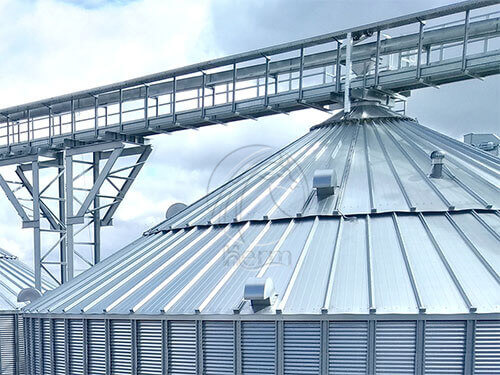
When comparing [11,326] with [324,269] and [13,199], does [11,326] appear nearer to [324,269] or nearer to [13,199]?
[13,199]

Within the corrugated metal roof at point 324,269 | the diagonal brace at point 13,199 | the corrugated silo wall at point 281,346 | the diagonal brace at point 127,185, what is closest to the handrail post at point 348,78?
the corrugated metal roof at point 324,269

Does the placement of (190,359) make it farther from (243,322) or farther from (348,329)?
(348,329)

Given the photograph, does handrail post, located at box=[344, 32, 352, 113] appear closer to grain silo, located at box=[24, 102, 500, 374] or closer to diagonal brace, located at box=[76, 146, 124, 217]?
grain silo, located at box=[24, 102, 500, 374]

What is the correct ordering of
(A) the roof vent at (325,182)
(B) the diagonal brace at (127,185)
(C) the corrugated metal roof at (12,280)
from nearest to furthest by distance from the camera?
(A) the roof vent at (325,182) < (C) the corrugated metal roof at (12,280) < (B) the diagonal brace at (127,185)

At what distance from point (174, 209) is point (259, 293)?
1152cm

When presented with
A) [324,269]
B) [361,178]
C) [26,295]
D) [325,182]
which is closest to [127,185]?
[26,295]

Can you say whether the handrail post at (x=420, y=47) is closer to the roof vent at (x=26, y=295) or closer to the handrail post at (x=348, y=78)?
the handrail post at (x=348, y=78)

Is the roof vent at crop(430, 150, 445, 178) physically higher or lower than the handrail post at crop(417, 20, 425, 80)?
lower

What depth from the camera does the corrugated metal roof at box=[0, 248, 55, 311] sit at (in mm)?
30767

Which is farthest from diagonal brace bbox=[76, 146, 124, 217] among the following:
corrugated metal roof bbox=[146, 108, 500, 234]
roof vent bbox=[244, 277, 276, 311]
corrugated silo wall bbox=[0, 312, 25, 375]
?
roof vent bbox=[244, 277, 276, 311]

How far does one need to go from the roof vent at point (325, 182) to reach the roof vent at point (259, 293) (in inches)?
189

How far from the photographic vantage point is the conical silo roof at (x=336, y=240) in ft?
48.2

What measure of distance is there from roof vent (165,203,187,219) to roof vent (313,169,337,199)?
8163 millimetres

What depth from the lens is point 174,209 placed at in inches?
991
